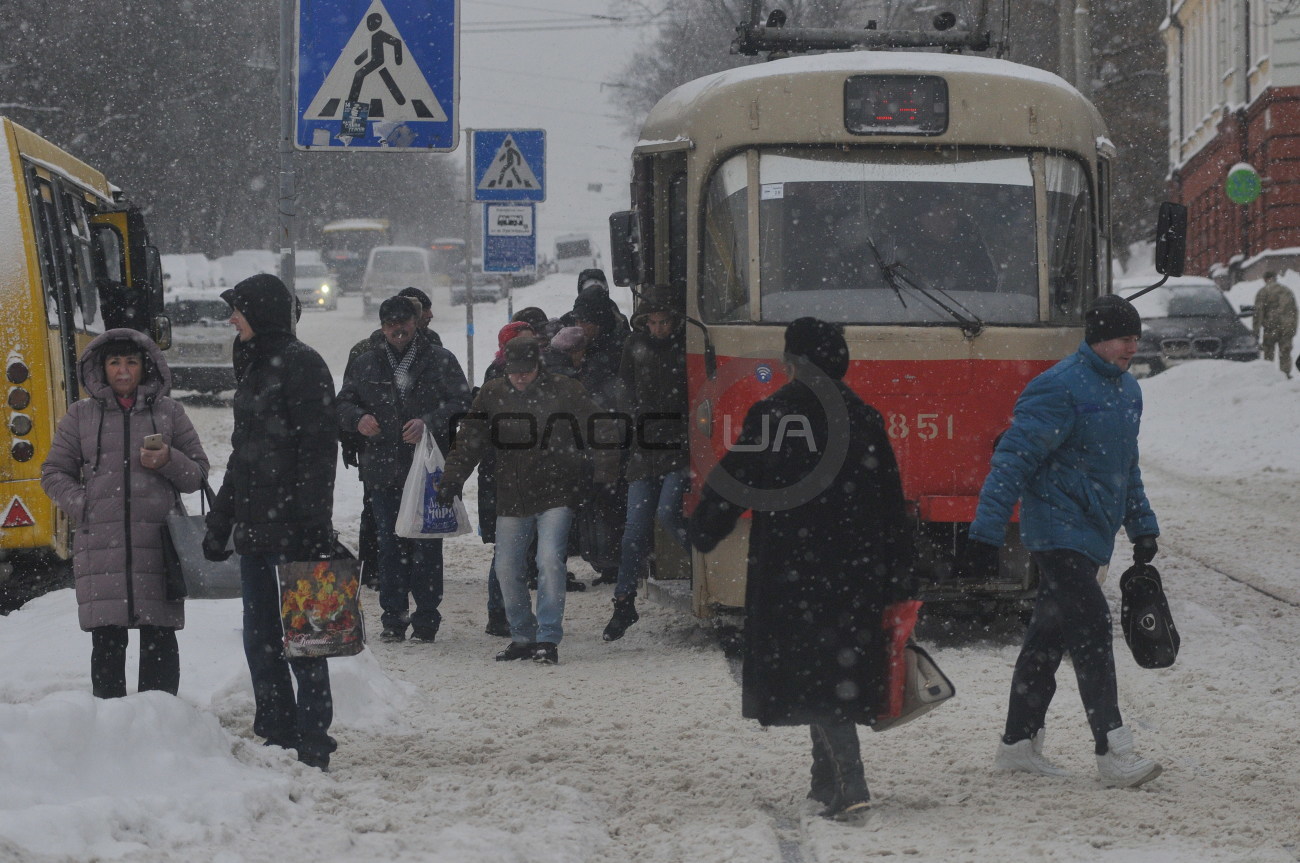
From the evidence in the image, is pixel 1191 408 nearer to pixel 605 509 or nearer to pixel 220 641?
pixel 605 509

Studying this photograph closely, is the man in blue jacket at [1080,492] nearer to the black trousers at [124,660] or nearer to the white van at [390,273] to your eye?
the black trousers at [124,660]

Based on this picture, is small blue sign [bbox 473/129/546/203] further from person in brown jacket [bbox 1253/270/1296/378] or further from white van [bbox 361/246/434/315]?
white van [bbox 361/246/434/315]

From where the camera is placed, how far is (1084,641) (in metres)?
6.32

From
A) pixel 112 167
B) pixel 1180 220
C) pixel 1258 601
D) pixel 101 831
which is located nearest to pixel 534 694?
pixel 101 831

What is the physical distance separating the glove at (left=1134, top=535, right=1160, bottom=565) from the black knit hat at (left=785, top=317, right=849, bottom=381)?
147cm

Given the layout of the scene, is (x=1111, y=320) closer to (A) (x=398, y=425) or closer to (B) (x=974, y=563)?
(B) (x=974, y=563)

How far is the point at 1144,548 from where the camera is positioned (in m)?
6.55

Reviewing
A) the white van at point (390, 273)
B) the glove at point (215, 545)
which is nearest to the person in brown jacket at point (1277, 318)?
the glove at point (215, 545)

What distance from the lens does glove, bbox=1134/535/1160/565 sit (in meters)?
6.53

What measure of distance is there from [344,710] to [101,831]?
2.51m

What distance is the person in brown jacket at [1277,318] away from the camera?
92.4 feet

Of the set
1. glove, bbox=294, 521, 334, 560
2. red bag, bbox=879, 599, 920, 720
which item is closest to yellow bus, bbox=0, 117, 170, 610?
glove, bbox=294, 521, 334, 560

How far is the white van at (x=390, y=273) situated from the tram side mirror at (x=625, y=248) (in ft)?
136

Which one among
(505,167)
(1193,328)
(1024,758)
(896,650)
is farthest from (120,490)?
(1193,328)
